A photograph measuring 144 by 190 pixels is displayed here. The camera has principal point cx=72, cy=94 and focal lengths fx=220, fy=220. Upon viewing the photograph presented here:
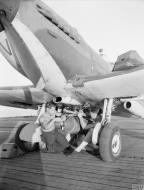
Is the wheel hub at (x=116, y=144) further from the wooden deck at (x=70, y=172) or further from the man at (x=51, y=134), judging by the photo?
the man at (x=51, y=134)

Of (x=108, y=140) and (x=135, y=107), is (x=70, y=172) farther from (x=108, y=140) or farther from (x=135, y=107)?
(x=135, y=107)

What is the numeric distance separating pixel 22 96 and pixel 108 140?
315 centimetres

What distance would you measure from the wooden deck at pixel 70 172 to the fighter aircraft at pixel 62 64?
0.39 m

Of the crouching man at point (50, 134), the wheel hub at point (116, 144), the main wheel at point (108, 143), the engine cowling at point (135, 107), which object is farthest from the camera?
the engine cowling at point (135, 107)

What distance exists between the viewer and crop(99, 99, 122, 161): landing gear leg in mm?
4246

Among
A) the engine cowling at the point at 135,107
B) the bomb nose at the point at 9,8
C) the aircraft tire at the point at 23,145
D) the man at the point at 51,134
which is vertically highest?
the bomb nose at the point at 9,8

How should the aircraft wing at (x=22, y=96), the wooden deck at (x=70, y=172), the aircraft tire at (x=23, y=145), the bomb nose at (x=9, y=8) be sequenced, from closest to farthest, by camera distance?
1. the wooden deck at (x=70, y=172)
2. the bomb nose at (x=9, y=8)
3. the aircraft tire at (x=23, y=145)
4. the aircraft wing at (x=22, y=96)

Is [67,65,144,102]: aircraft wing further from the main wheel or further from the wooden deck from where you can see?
the wooden deck

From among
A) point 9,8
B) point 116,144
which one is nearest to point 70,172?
point 116,144

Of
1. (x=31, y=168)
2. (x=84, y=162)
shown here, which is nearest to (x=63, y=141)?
(x=84, y=162)

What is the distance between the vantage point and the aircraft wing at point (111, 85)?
4238 mm

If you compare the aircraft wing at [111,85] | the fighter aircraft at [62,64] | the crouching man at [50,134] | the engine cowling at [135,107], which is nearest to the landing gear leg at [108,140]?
the fighter aircraft at [62,64]

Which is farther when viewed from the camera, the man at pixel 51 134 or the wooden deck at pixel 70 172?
the man at pixel 51 134

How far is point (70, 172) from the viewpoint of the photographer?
374 centimetres
